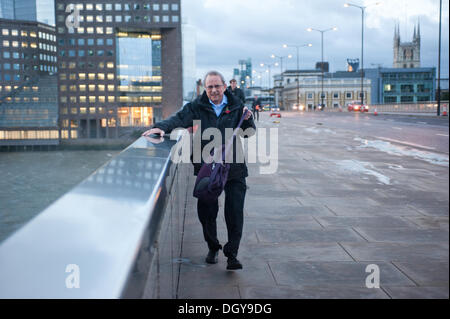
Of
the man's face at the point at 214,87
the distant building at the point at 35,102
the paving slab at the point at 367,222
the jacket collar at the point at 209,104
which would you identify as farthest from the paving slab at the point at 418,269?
the distant building at the point at 35,102

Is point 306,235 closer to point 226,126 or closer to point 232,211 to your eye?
point 232,211

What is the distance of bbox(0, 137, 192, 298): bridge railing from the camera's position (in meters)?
1.25

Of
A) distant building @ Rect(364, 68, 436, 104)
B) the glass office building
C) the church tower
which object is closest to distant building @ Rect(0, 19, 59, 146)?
the glass office building

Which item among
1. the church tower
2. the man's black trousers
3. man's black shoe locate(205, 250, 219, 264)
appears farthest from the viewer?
the church tower

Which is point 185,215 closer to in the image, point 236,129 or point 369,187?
point 236,129

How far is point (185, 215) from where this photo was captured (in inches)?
243

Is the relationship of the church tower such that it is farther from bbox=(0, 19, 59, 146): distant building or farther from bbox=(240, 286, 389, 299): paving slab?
bbox=(240, 286, 389, 299): paving slab

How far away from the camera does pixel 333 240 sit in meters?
4.99

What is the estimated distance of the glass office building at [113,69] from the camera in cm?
13950

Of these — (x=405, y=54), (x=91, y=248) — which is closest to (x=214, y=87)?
(x=91, y=248)

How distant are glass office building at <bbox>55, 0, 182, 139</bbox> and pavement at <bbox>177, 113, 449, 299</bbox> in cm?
13349

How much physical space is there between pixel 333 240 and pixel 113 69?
482ft

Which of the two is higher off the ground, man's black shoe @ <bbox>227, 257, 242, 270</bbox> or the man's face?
the man's face
